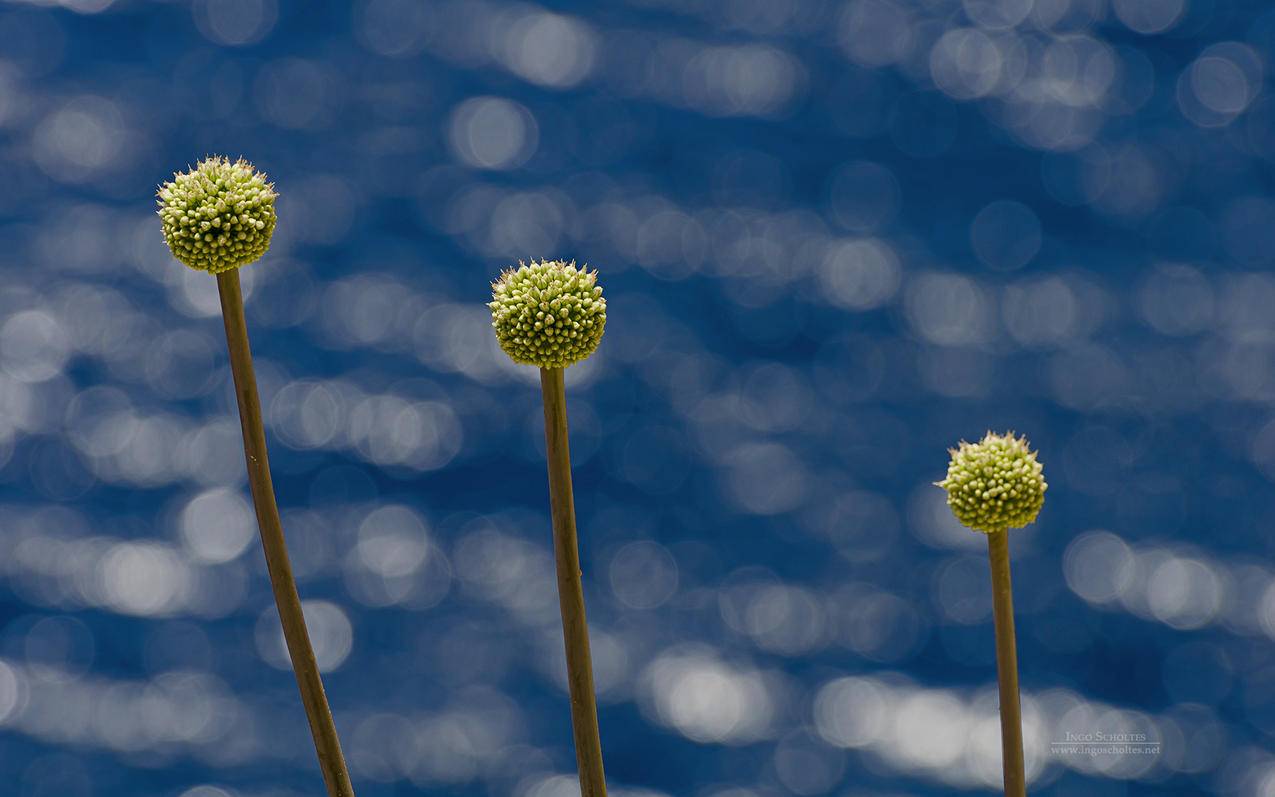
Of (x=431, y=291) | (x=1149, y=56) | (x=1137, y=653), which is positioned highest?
(x=1149, y=56)

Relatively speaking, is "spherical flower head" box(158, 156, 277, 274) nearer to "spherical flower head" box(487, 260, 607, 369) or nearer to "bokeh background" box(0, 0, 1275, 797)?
"spherical flower head" box(487, 260, 607, 369)

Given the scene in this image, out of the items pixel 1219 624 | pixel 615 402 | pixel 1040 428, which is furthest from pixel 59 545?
pixel 1219 624

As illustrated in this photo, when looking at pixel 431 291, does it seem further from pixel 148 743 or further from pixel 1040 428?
pixel 1040 428

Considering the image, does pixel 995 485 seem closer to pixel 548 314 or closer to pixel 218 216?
pixel 548 314

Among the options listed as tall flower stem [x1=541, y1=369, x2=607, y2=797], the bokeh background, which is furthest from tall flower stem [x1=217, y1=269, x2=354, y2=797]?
the bokeh background

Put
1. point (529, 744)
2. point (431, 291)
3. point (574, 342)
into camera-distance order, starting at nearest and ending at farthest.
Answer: point (574, 342) < point (529, 744) < point (431, 291)

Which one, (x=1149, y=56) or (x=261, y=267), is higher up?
(x=1149, y=56)
